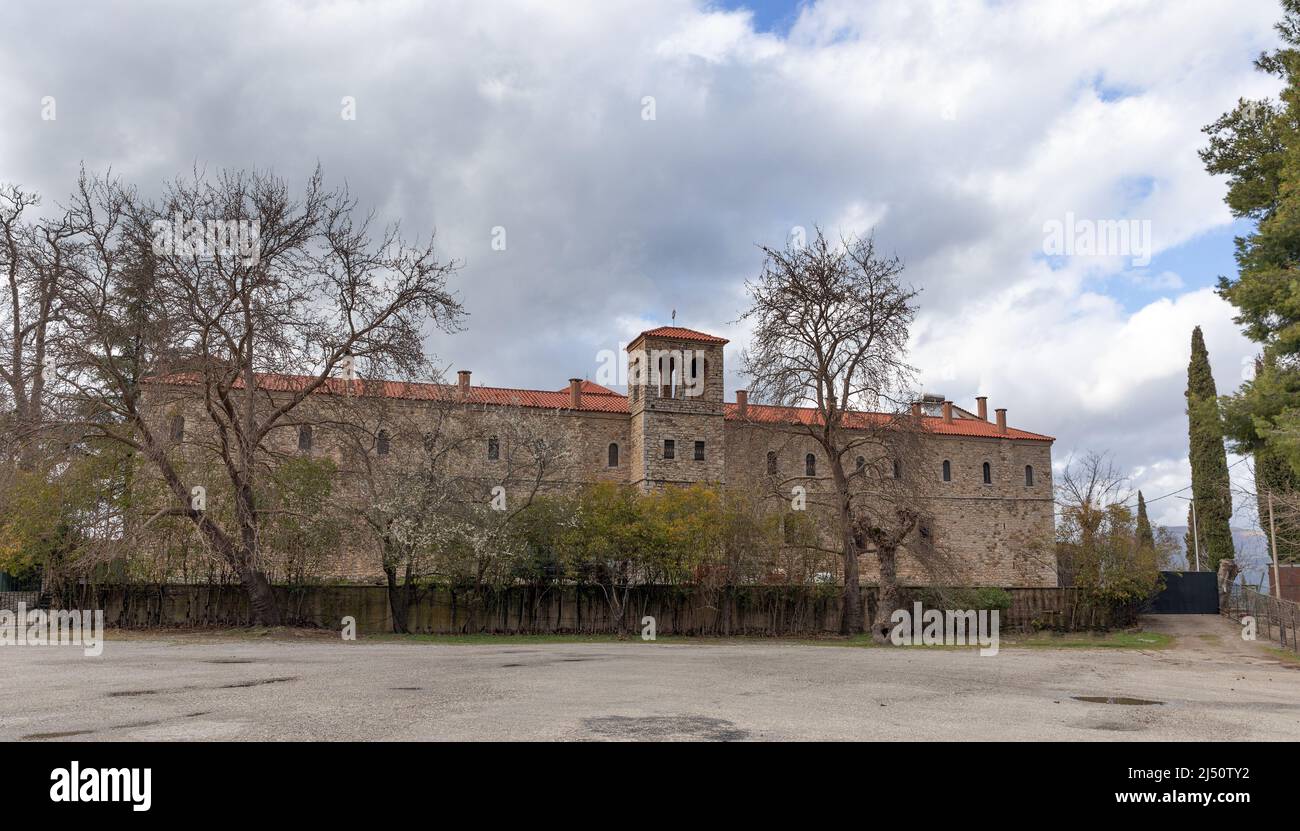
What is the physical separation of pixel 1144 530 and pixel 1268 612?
20.9 meters

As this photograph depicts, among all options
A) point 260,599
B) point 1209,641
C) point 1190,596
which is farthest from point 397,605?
point 1190,596

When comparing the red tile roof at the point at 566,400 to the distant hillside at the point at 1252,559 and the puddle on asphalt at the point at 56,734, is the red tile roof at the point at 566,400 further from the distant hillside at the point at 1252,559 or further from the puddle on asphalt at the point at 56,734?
the puddle on asphalt at the point at 56,734

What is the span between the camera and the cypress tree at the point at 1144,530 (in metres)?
38.5

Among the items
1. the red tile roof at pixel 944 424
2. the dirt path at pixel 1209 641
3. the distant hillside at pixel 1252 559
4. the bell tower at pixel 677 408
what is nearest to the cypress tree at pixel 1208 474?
the distant hillside at pixel 1252 559

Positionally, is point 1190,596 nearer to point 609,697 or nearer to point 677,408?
point 677,408

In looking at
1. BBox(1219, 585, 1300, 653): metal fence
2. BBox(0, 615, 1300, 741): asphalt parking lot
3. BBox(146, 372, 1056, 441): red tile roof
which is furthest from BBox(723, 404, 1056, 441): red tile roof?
BBox(0, 615, 1300, 741): asphalt parking lot

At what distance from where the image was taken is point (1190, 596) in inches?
1569

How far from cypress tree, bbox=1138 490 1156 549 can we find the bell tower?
18123 mm

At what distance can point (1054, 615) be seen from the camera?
32.8 m

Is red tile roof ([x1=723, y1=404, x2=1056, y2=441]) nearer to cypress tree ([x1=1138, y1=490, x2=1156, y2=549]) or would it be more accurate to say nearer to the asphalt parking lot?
cypress tree ([x1=1138, y1=490, x2=1156, y2=549])

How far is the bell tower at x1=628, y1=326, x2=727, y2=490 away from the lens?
44.1 meters
